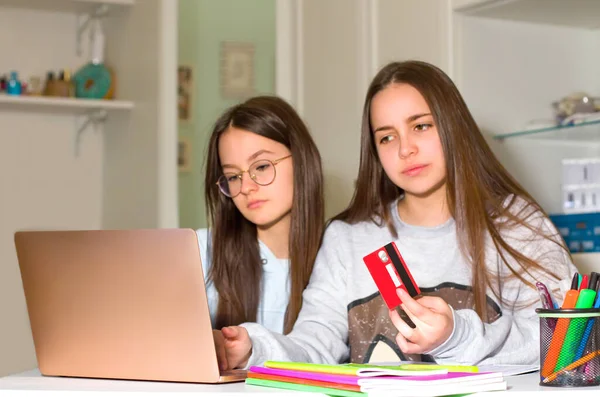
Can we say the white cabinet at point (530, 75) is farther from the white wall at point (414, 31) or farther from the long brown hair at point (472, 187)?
the long brown hair at point (472, 187)

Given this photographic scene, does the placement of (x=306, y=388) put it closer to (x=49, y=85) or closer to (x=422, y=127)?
(x=422, y=127)

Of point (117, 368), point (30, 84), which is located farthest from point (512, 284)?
point (30, 84)

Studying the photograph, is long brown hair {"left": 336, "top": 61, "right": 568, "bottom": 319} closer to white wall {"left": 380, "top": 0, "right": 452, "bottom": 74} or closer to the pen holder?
the pen holder

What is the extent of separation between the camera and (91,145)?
3098 millimetres

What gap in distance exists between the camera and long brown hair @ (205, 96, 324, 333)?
1628 mm

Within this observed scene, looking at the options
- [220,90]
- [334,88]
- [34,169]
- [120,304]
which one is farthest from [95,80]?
[120,304]

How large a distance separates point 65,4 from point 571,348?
2.43 meters

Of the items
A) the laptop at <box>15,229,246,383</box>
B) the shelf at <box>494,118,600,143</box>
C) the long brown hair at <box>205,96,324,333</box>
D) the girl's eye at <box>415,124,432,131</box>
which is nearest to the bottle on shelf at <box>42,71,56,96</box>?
the long brown hair at <box>205,96,324,333</box>

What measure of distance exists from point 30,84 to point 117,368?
2.01 meters

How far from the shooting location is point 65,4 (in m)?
2.99

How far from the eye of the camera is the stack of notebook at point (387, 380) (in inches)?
34.2

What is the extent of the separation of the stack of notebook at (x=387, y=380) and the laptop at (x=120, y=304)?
122 millimetres

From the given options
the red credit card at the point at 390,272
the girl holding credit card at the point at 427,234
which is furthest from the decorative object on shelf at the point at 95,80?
the red credit card at the point at 390,272

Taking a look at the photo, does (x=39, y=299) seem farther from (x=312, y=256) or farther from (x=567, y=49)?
(x=567, y=49)
